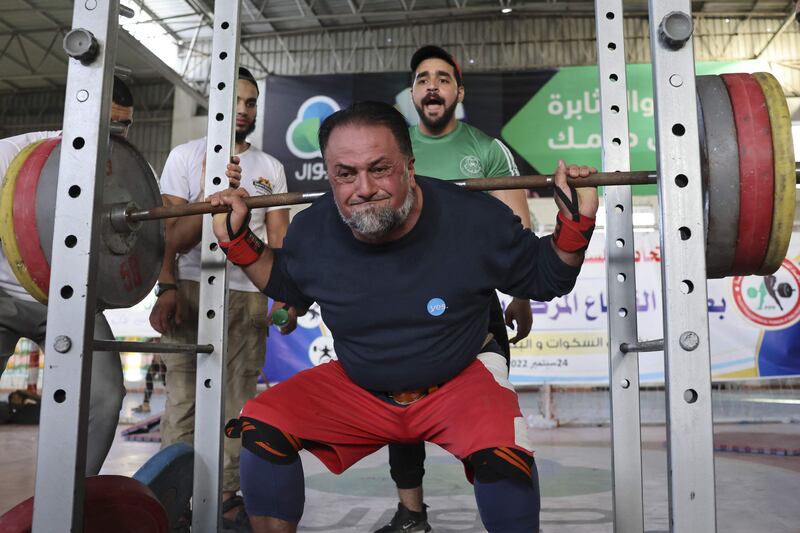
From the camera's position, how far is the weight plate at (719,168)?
1202 mm

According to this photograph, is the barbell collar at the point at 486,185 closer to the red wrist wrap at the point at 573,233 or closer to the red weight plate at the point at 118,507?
the red wrist wrap at the point at 573,233

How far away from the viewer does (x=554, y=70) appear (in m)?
8.25

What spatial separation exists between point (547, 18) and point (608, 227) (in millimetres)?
10706

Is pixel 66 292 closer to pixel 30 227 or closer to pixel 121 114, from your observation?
pixel 30 227

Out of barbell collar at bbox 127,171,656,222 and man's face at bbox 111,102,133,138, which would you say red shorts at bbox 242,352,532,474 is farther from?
man's face at bbox 111,102,133,138

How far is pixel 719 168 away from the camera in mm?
1202

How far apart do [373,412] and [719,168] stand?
2.96 ft

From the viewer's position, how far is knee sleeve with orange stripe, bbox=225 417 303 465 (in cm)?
139

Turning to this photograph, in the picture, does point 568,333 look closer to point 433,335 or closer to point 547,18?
point 433,335

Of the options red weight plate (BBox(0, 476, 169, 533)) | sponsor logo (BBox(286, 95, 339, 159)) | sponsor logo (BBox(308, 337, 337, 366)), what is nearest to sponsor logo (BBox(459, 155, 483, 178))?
red weight plate (BBox(0, 476, 169, 533))

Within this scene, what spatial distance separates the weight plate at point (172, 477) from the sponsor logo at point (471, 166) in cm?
118

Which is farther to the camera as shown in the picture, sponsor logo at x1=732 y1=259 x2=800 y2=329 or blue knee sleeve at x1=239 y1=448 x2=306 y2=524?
sponsor logo at x1=732 y1=259 x2=800 y2=329

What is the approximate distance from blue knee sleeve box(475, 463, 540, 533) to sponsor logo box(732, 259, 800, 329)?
453 centimetres

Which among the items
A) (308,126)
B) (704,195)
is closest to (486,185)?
(704,195)
